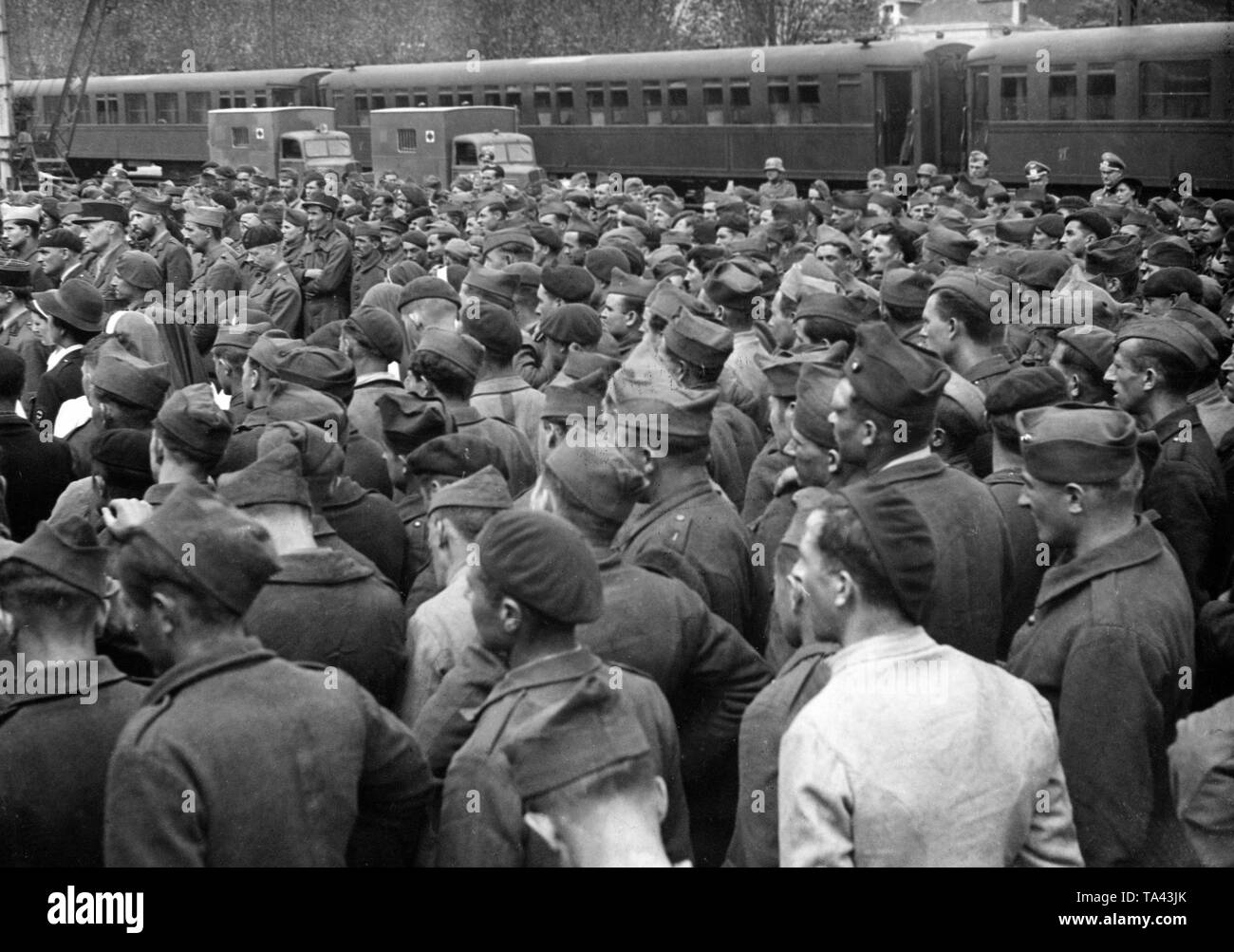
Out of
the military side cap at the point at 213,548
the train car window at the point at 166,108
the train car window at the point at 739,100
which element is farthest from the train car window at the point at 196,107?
the military side cap at the point at 213,548

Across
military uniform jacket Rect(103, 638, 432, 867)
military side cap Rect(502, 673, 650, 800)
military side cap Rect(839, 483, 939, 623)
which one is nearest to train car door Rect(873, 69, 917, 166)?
military side cap Rect(839, 483, 939, 623)

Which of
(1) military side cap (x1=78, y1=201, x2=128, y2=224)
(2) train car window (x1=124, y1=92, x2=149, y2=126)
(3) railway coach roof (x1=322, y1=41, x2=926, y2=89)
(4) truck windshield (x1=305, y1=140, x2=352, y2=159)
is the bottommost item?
(1) military side cap (x1=78, y1=201, x2=128, y2=224)

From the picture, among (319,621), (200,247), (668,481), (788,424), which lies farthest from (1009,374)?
(200,247)

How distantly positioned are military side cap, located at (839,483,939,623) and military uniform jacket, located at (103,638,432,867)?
1.15m

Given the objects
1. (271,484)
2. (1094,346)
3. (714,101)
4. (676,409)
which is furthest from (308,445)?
(714,101)

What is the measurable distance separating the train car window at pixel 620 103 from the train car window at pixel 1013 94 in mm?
8890

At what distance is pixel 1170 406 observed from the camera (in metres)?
6.25

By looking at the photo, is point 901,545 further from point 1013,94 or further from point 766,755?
point 1013,94

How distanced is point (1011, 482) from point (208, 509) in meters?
3.02

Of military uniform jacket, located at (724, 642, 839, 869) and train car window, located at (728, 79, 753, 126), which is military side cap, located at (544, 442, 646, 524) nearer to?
military uniform jacket, located at (724, 642, 839, 869)

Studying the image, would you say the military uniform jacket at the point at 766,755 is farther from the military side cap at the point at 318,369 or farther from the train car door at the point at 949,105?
the train car door at the point at 949,105

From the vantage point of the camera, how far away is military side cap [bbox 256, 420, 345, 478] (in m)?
5.07

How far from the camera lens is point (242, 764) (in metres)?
3.12

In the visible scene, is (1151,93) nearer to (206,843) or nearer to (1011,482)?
(1011,482)
